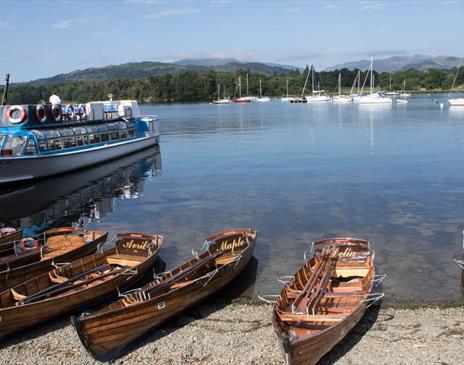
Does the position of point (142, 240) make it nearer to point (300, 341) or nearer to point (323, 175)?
point (300, 341)

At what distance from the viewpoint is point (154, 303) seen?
1462 centimetres

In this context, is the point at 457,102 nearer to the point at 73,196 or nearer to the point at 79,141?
the point at 79,141

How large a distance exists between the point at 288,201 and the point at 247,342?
18292 mm

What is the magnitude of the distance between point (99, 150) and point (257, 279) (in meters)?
33.3

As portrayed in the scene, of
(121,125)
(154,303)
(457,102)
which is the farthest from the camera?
(457,102)

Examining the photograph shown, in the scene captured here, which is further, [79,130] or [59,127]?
[79,130]

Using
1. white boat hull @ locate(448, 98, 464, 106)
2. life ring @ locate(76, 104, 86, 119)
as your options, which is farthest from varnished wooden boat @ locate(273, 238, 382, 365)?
white boat hull @ locate(448, 98, 464, 106)

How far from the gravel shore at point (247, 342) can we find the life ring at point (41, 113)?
103ft

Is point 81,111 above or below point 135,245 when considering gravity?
above

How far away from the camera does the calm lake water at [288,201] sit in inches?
849

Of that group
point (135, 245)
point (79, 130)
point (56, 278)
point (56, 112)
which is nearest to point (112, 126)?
point (79, 130)

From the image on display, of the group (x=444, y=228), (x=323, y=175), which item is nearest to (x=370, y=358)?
(x=444, y=228)

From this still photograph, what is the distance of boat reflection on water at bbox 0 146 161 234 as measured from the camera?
103 ft

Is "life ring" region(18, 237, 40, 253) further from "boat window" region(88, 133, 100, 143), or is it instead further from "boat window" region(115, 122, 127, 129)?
"boat window" region(115, 122, 127, 129)
